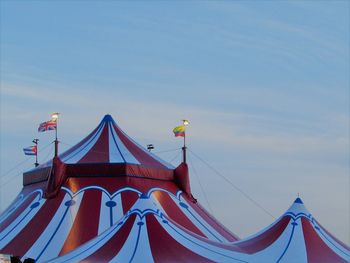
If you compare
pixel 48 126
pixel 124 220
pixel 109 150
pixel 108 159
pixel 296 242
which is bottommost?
pixel 296 242

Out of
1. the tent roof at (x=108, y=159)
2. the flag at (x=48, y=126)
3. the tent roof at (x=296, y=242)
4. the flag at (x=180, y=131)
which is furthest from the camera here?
the flag at (x=180, y=131)

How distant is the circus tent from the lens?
13.3 m

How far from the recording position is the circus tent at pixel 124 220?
1332 cm

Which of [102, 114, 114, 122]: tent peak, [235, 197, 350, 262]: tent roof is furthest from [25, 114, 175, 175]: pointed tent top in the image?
[235, 197, 350, 262]: tent roof

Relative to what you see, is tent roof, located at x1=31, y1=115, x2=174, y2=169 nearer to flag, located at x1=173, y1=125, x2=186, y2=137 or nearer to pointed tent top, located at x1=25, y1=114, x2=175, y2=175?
pointed tent top, located at x1=25, y1=114, x2=175, y2=175

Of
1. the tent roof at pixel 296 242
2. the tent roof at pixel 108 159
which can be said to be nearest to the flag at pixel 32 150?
the tent roof at pixel 108 159

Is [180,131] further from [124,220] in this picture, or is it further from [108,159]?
[124,220]

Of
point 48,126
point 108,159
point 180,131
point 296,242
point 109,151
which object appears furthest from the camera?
point 180,131

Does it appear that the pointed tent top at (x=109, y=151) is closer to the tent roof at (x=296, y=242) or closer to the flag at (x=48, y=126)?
the flag at (x=48, y=126)

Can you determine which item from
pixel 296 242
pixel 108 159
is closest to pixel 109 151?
pixel 108 159

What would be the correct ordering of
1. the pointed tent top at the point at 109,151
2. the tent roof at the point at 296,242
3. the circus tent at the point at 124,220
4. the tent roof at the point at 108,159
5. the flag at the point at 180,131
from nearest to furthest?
the circus tent at the point at 124,220 < the tent roof at the point at 296,242 < the tent roof at the point at 108,159 < the pointed tent top at the point at 109,151 < the flag at the point at 180,131

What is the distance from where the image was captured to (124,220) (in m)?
13.7

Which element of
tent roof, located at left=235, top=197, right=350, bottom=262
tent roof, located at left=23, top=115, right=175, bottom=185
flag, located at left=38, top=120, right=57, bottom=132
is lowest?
tent roof, located at left=235, top=197, right=350, bottom=262

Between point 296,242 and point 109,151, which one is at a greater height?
point 109,151
